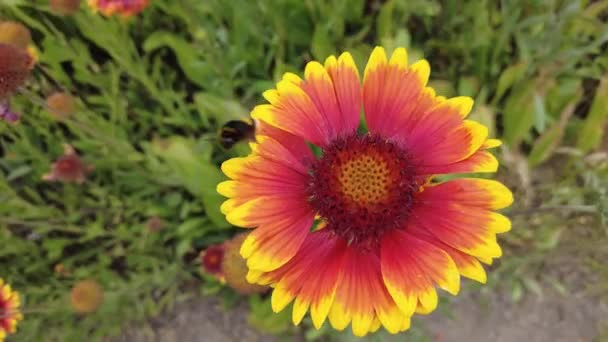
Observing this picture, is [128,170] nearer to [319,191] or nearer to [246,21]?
[246,21]

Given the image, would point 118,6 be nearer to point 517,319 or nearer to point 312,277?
point 312,277

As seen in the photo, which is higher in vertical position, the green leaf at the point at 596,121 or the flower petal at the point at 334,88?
the flower petal at the point at 334,88

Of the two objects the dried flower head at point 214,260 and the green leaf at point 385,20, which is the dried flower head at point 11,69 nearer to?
the dried flower head at point 214,260

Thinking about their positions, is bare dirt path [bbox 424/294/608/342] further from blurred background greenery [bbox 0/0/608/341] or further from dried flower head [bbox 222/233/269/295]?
dried flower head [bbox 222/233/269/295]

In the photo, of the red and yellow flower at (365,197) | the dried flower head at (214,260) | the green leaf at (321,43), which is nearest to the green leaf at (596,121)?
the green leaf at (321,43)

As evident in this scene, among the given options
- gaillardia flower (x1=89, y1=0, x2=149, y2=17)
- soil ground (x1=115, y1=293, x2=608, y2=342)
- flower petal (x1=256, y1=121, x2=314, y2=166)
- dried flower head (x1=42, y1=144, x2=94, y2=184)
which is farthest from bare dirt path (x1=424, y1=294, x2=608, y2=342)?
gaillardia flower (x1=89, y1=0, x2=149, y2=17)

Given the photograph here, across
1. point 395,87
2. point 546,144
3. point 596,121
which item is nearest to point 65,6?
point 395,87

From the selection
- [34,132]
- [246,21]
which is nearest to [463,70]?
[246,21]
